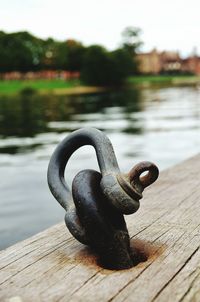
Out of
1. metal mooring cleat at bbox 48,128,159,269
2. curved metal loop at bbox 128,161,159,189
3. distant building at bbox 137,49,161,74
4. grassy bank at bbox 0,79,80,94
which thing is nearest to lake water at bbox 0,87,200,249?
metal mooring cleat at bbox 48,128,159,269

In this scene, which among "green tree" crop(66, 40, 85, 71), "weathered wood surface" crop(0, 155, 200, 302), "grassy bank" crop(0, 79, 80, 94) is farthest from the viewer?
"green tree" crop(66, 40, 85, 71)

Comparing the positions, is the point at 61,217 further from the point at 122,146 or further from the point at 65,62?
the point at 65,62

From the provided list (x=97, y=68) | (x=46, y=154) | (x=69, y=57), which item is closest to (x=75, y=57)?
(x=69, y=57)

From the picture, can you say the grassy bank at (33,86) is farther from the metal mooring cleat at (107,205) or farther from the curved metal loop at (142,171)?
the curved metal loop at (142,171)

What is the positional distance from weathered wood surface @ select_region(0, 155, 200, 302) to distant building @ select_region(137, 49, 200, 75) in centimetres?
15250

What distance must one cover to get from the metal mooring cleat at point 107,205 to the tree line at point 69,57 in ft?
283

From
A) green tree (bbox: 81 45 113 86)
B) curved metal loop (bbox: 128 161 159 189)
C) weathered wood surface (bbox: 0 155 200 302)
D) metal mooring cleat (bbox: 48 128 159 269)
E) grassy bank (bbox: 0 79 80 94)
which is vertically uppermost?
curved metal loop (bbox: 128 161 159 189)

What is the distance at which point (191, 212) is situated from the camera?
3797mm

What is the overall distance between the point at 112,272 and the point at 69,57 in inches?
4689

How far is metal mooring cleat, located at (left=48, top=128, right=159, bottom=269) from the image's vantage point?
271 centimetres

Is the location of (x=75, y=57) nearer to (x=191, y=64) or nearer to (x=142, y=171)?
(x=191, y=64)

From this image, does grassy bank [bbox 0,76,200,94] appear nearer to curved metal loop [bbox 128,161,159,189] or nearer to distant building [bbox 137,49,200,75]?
distant building [bbox 137,49,200,75]

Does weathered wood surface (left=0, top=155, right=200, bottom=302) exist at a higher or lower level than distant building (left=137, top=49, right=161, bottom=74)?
higher

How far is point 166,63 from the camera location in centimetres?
16800
